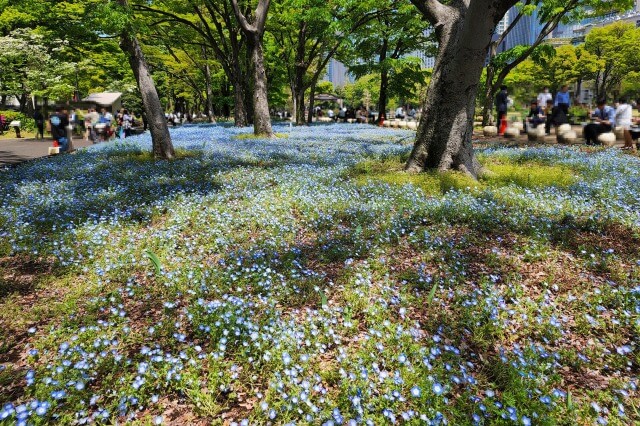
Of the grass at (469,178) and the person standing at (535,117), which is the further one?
the person standing at (535,117)

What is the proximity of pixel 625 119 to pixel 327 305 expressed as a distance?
15600mm

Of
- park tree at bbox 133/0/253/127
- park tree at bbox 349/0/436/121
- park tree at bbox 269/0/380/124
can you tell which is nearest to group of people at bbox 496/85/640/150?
park tree at bbox 269/0/380/124

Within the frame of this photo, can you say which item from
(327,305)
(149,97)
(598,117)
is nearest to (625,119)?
(598,117)

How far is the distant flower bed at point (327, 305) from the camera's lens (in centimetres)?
252

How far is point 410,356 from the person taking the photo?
294 cm

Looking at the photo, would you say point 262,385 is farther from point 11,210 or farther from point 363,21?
point 363,21

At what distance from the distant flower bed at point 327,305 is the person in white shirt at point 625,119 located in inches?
306

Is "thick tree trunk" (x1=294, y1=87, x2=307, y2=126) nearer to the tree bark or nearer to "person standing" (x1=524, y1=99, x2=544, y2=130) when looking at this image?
"person standing" (x1=524, y1=99, x2=544, y2=130)

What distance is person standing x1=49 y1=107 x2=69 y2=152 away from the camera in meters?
14.4

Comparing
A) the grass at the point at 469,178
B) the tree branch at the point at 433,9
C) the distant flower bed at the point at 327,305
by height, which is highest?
the tree branch at the point at 433,9

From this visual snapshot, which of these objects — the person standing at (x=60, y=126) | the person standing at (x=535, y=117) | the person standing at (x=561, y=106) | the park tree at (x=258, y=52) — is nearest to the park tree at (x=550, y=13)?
the person standing at (x=535, y=117)

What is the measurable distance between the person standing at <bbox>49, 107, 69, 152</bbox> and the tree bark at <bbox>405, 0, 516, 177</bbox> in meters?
14.0

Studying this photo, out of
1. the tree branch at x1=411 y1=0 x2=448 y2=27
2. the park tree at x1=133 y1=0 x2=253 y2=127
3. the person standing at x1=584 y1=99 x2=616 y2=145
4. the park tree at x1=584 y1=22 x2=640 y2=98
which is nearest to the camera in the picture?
the tree branch at x1=411 y1=0 x2=448 y2=27

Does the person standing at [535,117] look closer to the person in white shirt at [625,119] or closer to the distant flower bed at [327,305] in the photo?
the person in white shirt at [625,119]
